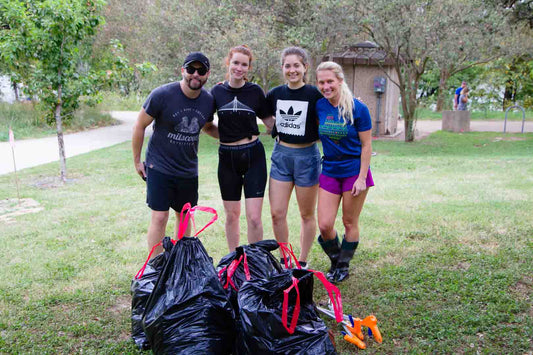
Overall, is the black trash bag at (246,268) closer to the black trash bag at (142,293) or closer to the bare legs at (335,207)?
the black trash bag at (142,293)

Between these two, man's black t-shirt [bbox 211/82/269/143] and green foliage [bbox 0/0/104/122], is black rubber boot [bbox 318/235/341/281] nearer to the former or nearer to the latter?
man's black t-shirt [bbox 211/82/269/143]

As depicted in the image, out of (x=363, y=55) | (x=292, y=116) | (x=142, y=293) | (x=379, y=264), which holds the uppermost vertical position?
(x=363, y=55)

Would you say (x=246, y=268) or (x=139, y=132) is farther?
(x=139, y=132)

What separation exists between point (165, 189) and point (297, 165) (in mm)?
1035

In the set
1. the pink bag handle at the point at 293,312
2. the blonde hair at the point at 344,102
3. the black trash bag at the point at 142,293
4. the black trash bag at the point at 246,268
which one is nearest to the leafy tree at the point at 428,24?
the blonde hair at the point at 344,102

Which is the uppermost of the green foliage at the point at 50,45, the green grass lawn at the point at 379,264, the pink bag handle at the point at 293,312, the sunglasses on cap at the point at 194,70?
the green foliage at the point at 50,45

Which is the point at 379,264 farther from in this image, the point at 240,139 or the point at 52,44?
the point at 52,44

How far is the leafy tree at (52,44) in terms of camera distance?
7883 mm

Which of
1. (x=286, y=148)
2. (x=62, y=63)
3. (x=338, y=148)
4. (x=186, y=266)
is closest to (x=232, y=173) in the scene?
(x=286, y=148)

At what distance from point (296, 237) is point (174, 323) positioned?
277cm

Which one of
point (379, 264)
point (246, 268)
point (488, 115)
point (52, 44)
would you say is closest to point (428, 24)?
point (52, 44)

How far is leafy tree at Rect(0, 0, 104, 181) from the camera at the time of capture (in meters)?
7.88

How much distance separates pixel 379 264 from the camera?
4250mm

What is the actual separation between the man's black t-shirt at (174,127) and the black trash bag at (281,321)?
1348mm
